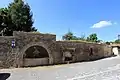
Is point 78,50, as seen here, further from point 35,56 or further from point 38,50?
point 35,56

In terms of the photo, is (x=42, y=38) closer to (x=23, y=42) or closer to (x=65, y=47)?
(x=23, y=42)

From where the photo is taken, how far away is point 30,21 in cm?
3334

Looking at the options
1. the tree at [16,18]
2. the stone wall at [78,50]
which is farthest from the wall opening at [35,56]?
the tree at [16,18]

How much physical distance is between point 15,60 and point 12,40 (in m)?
2.12

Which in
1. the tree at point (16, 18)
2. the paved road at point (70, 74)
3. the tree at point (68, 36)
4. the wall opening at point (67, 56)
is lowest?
the paved road at point (70, 74)

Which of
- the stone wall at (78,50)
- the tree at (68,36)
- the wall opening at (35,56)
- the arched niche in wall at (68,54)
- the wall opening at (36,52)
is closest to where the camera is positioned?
the wall opening at (35,56)

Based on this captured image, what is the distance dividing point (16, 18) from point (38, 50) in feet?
37.1

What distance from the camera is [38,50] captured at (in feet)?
71.1

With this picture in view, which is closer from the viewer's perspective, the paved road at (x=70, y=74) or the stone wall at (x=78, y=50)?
the paved road at (x=70, y=74)

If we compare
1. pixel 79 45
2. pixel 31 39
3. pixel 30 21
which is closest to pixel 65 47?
pixel 79 45

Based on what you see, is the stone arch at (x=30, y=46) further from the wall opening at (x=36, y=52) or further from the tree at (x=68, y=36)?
the tree at (x=68, y=36)

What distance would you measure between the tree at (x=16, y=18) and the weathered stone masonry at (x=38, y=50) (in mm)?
10732

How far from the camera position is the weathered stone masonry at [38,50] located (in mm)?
18609

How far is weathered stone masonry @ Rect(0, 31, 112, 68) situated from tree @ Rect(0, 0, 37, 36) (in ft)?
35.2
